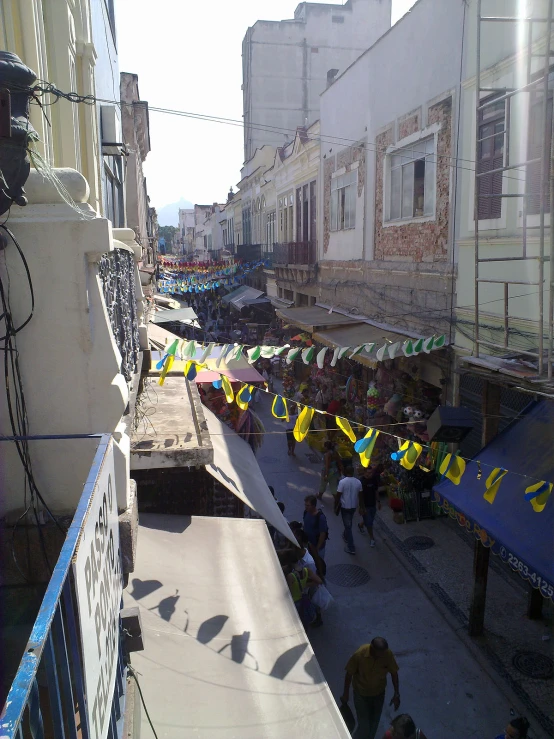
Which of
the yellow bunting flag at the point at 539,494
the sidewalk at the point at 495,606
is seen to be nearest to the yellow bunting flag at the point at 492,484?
the yellow bunting flag at the point at 539,494

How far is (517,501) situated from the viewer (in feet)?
22.7

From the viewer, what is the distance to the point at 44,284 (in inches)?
125

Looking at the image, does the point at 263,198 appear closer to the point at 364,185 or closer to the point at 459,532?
the point at 364,185

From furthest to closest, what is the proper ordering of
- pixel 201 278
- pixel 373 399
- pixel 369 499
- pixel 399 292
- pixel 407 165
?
pixel 201 278 → pixel 399 292 → pixel 373 399 → pixel 407 165 → pixel 369 499

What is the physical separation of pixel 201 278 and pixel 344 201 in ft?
53.4

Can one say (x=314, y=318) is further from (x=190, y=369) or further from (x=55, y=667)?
(x=55, y=667)

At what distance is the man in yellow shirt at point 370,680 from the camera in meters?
5.81

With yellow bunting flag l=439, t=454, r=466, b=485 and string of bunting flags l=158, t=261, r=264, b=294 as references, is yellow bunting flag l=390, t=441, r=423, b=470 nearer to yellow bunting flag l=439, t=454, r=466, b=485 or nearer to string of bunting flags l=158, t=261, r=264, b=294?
yellow bunting flag l=439, t=454, r=466, b=485

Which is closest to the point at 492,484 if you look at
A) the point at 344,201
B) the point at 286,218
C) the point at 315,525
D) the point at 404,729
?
the point at 404,729

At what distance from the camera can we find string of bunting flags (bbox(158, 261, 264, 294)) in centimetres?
2806

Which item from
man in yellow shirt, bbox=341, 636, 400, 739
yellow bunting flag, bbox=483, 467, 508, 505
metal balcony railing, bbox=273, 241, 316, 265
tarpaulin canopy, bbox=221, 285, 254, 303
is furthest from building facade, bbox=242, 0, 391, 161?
man in yellow shirt, bbox=341, 636, 400, 739

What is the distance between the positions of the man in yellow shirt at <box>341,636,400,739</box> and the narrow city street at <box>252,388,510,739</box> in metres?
0.38

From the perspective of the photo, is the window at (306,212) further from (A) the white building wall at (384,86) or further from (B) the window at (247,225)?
(B) the window at (247,225)

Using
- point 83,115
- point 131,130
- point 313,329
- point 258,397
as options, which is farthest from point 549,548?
point 131,130
